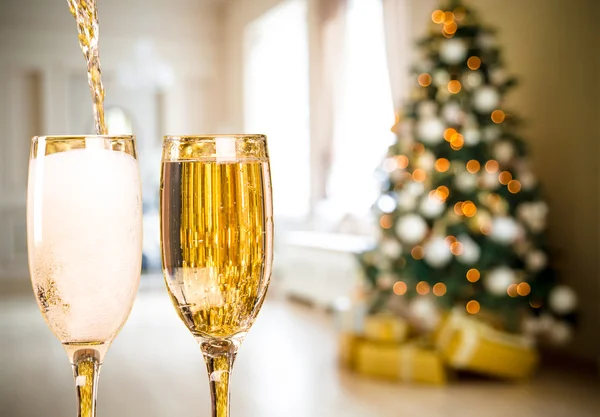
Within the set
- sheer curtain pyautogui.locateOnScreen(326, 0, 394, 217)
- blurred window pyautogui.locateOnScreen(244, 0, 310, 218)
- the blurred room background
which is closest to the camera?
the blurred room background

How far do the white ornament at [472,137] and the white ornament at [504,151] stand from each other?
0.41 ft

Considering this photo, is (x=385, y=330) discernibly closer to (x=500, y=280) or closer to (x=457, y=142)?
(x=500, y=280)

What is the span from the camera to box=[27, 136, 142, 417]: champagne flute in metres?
0.52

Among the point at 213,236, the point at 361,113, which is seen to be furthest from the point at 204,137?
the point at 361,113

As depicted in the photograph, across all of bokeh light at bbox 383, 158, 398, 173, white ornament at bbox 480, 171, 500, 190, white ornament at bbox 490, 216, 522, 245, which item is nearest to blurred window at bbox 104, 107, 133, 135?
bokeh light at bbox 383, 158, 398, 173

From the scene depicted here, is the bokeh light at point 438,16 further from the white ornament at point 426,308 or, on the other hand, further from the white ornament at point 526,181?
the white ornament at point 426,308

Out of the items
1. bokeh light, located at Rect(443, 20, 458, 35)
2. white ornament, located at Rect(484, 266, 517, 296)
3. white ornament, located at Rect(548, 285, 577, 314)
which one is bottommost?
white ornament, located at Rect(548, 285, 577, 314)

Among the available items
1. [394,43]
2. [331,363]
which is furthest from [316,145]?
[331,363]

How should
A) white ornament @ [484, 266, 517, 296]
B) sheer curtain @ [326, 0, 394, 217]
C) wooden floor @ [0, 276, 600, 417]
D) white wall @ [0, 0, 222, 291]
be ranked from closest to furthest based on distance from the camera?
wooden floor @ [0, 276, 600, 417]
white ornament @ [484, 266, 517, 296]
sheer curtain @ [326, 0, 394, 217]
white wall @ [0, 0, 222, 291]

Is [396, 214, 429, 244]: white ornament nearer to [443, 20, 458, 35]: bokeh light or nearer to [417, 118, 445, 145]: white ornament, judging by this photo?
[417, 118, 445, 145]: white ornament

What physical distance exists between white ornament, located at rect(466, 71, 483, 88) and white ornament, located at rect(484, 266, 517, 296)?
97 centimetres

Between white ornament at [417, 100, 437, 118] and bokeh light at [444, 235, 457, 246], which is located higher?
white ornament at [417, 100, 437, 118]

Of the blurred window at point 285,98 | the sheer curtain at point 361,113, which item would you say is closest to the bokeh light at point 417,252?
the sheer curtain at point 361,113

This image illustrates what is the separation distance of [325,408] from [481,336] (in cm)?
91
